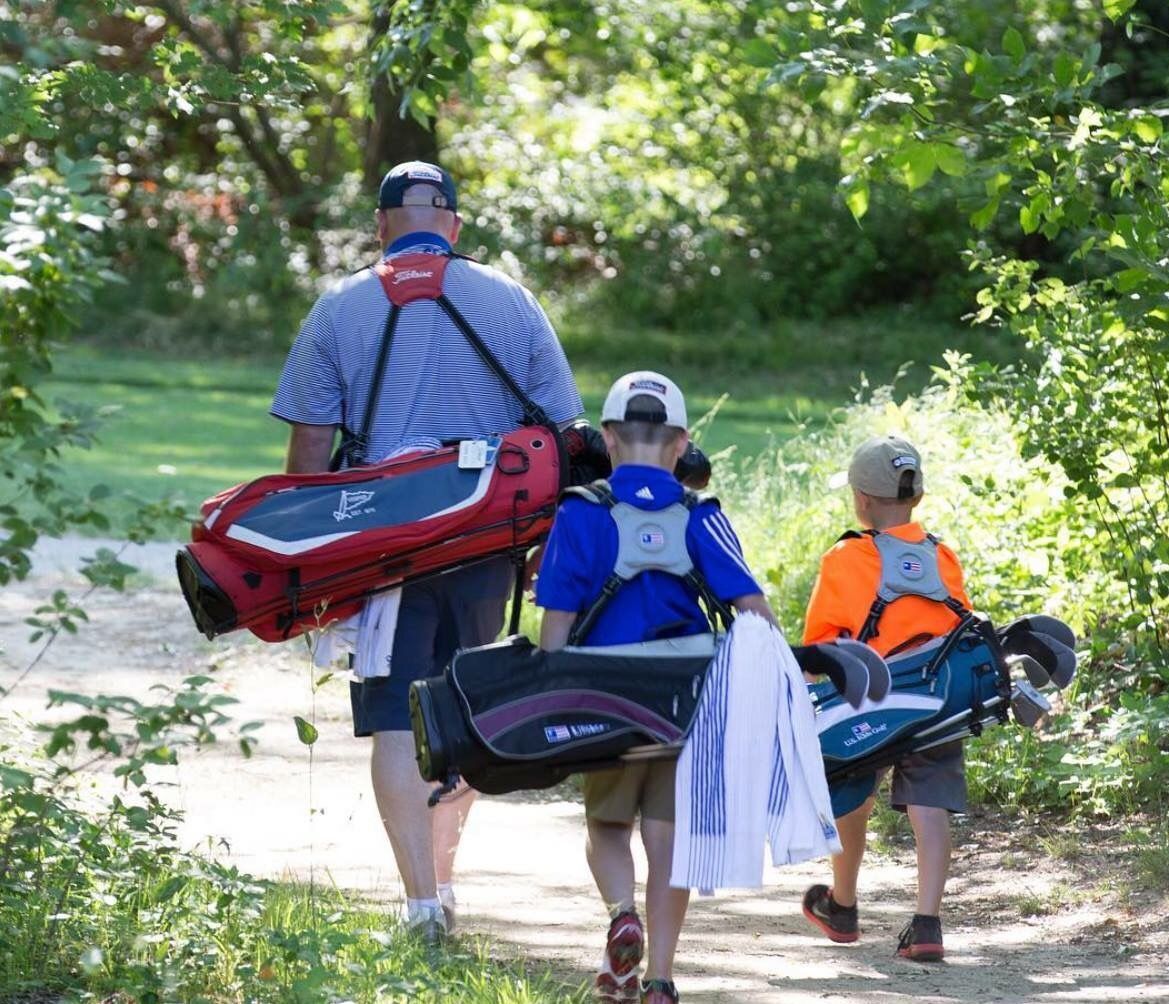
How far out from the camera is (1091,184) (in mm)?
5746

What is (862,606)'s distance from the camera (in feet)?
17.2

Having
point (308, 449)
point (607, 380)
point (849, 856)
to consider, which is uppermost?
point (607, 380)

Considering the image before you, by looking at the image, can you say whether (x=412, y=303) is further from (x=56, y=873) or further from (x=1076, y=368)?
(x=1076, y=368)

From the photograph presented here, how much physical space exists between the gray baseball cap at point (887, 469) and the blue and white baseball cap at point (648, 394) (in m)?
0.96

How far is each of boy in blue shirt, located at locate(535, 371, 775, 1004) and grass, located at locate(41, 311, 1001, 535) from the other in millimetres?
11830

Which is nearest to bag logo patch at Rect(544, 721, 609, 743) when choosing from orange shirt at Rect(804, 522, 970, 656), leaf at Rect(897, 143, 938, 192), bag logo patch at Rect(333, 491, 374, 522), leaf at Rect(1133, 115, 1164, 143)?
bag logo patch at Rect(333, 491, 374, 522)

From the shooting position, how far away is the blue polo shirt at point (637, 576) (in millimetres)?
4344

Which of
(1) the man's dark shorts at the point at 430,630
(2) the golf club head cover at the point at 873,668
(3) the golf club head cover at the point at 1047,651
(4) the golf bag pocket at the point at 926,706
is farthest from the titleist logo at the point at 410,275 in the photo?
(3) the golf club head cover at the point at 1047,651

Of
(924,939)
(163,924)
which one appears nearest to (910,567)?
(924,939)

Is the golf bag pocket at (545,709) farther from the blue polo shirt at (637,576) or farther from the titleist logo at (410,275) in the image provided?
the titleist logo at (410,275)

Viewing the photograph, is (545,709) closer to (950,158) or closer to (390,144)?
(950,158)

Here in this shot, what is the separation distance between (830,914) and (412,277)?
2.06m

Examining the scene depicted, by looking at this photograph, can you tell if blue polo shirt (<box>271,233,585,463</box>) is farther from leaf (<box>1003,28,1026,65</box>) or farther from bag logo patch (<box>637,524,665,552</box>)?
leaf (<box>1003,28,1026,65</box>)

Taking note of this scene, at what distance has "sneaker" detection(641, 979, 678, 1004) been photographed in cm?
437
